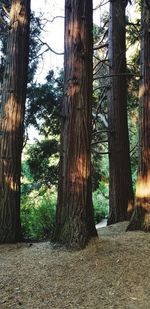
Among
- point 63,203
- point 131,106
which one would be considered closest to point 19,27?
point 63,203

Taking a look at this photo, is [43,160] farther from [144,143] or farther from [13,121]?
[13,121]

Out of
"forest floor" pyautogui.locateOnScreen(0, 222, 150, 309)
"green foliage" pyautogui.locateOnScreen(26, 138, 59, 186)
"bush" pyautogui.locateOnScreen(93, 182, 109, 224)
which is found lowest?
"forest floor" pyautogui.locateOnScreen(0, 222, 150, 309)

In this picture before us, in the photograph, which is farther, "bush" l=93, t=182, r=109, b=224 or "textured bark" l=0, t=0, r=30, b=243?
"bush" l=93, t=182, r=109, b=224

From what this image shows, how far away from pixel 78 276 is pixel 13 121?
9.89 feet

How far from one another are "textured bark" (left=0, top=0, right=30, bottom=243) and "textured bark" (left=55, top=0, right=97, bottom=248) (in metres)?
0.94

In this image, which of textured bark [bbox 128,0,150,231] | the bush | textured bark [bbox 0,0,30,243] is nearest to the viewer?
textured bark [bbox 0,0,30,243]

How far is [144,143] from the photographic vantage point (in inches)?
288

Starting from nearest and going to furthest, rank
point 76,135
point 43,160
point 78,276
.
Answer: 1. point 78,276
2. point 76,135
3. point 43,160

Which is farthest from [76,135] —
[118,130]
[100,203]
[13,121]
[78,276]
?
[100,203]

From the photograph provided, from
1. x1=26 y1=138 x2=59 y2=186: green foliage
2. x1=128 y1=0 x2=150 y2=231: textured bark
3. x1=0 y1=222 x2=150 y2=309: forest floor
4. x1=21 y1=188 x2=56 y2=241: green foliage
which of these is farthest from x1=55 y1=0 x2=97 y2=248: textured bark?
x1=26 y1=138 x2=59 y2=186: green foliage

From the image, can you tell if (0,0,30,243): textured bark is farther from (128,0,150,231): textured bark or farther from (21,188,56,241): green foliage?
(21,188,56,241): green foliage

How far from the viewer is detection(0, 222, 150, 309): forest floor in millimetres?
4125

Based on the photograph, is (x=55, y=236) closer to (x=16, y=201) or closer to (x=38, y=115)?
(x=16, y=201)

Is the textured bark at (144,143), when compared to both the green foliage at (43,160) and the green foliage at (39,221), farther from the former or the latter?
the green foliage at (43,160)
